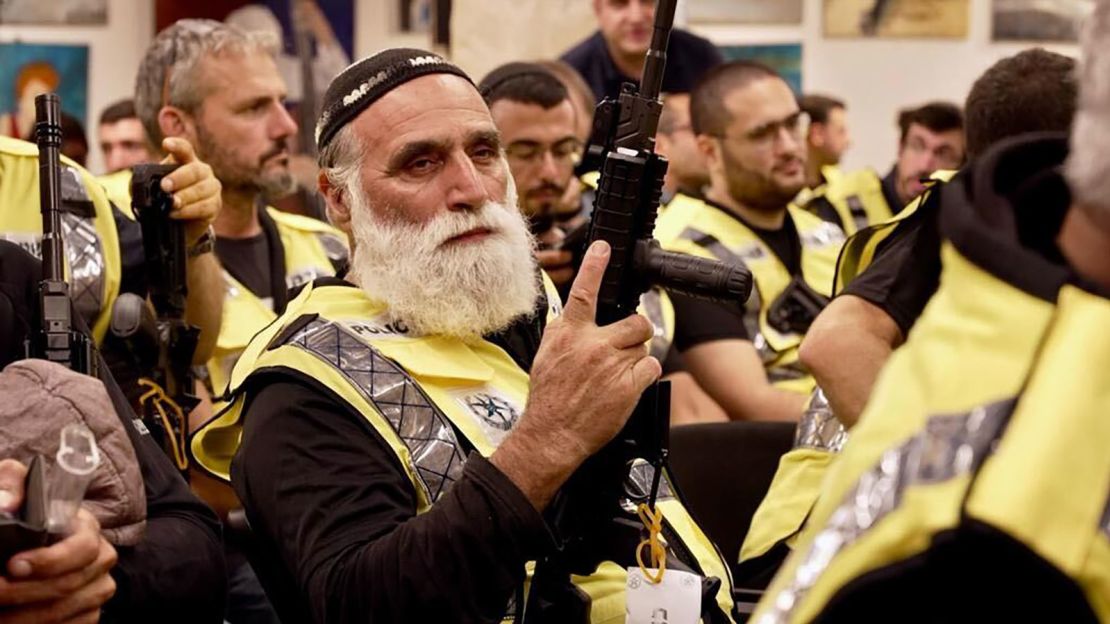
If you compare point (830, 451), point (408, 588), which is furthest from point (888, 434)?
point (830, 451)

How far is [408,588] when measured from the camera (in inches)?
87.1

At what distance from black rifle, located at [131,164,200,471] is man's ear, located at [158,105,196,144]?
1018mm

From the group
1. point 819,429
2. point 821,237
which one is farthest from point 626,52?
point 819,429

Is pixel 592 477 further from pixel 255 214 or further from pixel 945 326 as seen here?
pixel 255 214

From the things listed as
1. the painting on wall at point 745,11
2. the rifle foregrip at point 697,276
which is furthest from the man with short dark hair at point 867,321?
the painting on wall at point 745,11

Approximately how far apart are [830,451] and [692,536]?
60 cm

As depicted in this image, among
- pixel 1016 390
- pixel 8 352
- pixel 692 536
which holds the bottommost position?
pixel 692 536

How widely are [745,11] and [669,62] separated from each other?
125 inches

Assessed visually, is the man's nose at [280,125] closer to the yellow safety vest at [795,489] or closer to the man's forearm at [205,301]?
the man's forearm at [205,301]

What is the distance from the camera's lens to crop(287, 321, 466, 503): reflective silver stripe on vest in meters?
2.44

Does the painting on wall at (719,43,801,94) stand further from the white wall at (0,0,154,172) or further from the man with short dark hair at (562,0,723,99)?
the white wall at (0,0,154,172)

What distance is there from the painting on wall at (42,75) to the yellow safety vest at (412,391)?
7.55 meters

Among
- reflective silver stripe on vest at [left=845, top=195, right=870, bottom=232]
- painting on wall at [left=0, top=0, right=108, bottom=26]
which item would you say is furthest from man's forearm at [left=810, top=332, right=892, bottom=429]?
painting on wall at [left=0, top=0, right=108, bottom=26]

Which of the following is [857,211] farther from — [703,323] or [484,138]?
[484,138]
